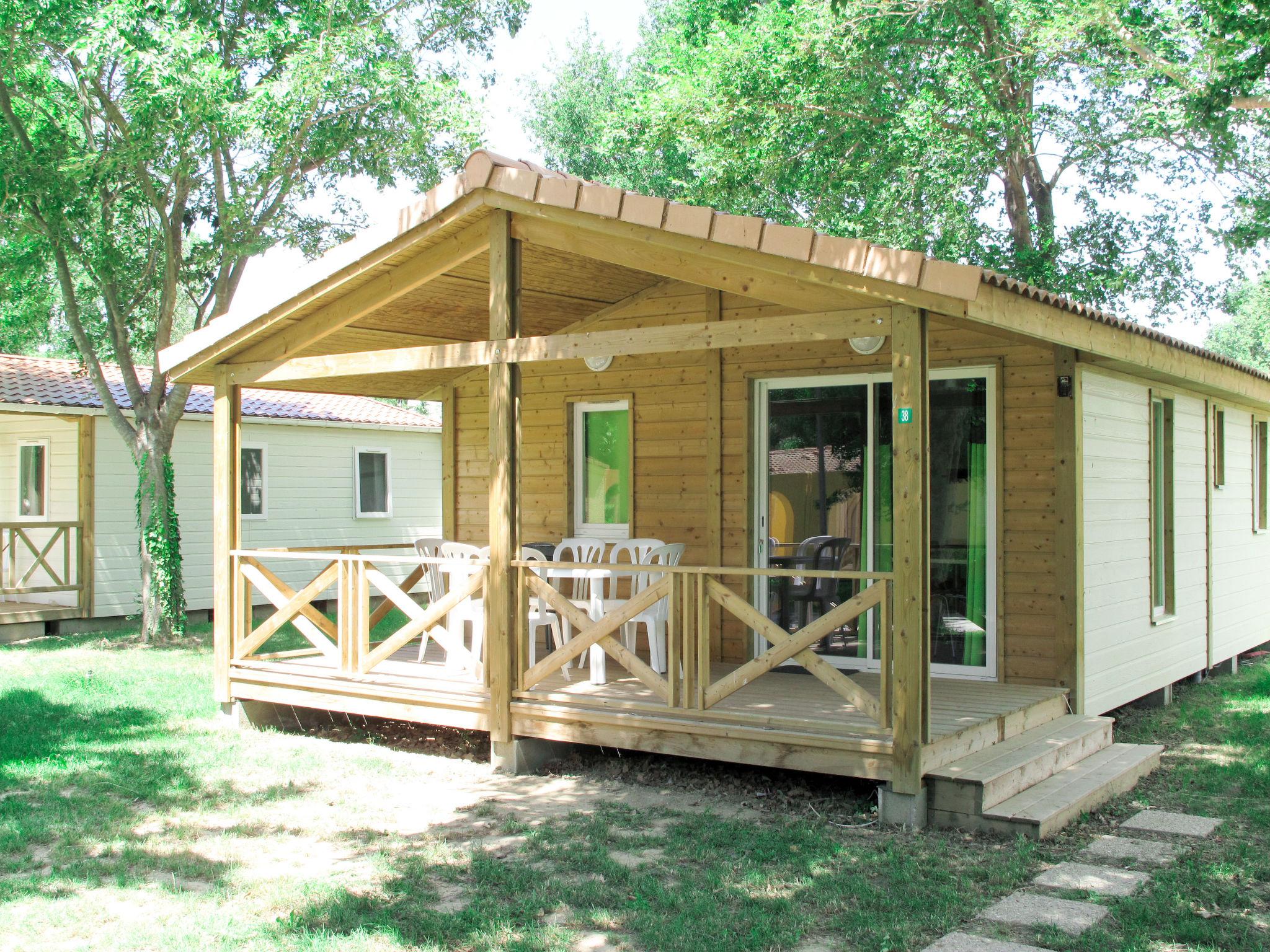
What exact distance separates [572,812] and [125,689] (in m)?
5.41

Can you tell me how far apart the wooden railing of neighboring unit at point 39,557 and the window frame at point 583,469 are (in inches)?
Answer: 287

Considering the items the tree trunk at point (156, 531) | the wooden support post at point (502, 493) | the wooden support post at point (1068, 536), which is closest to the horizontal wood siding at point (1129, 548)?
the wooden support post at point (1068, 536)

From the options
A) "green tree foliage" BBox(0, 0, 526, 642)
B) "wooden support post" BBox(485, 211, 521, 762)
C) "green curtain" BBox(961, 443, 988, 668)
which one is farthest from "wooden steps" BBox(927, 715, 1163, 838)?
"green tree foliage" BBox(0, 0, 526, 642)

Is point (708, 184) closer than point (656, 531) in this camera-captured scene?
No

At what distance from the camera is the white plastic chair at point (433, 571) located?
836 cm

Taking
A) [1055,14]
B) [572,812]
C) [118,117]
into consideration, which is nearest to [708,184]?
[1055,14]

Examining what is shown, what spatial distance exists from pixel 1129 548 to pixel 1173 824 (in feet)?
10.0

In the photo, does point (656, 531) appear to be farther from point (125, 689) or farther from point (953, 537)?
point (125, 689)

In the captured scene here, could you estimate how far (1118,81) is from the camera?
1371 centimetres

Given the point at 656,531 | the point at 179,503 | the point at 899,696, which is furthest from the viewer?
the point at 179,503

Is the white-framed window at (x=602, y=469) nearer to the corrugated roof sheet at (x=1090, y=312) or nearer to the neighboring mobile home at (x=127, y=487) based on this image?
the corrugated roof sheet at (x=1090, y=312)

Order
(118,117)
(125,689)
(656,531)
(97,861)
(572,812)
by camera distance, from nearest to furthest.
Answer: (97,861) < (572,812) < (656,531) < (125,689) < (118,117)

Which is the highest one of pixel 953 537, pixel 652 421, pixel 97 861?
pixel 652 421

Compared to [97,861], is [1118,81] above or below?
above
